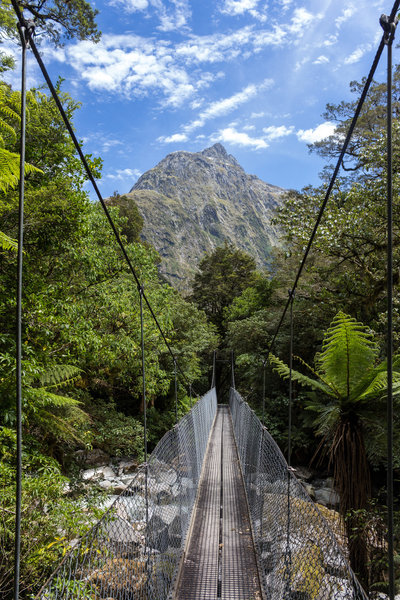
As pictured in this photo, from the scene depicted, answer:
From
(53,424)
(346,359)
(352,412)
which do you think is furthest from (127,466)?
(346,359)

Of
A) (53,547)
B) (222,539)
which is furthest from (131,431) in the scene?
(53,547)

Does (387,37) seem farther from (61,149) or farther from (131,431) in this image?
(131,431)

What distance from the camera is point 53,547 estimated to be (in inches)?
79.5

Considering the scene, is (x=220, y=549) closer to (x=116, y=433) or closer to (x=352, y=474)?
(x=352, y=474)

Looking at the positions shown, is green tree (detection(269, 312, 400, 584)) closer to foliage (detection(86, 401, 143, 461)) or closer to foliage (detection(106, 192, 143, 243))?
foliage (detection(86, 401, 143, 461))

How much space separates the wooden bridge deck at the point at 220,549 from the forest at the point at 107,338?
0.71 meters

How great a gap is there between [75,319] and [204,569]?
8.54 ft

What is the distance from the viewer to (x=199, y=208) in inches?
3671

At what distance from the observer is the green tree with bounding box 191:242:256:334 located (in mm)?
20188

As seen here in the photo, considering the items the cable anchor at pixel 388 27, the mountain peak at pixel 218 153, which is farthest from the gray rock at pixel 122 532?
the mountain peak at pixel 218 153

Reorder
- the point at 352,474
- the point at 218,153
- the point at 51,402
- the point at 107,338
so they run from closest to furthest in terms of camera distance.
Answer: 1. the point at 352,474
2. the point at 51,402
3. the point at 107,338
4. the point at 218,153

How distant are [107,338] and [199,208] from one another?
91.2 m

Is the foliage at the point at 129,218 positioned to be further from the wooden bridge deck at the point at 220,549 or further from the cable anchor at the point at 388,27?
the cable anchor at the point at 388,27

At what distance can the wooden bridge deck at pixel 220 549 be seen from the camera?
6.65ft
